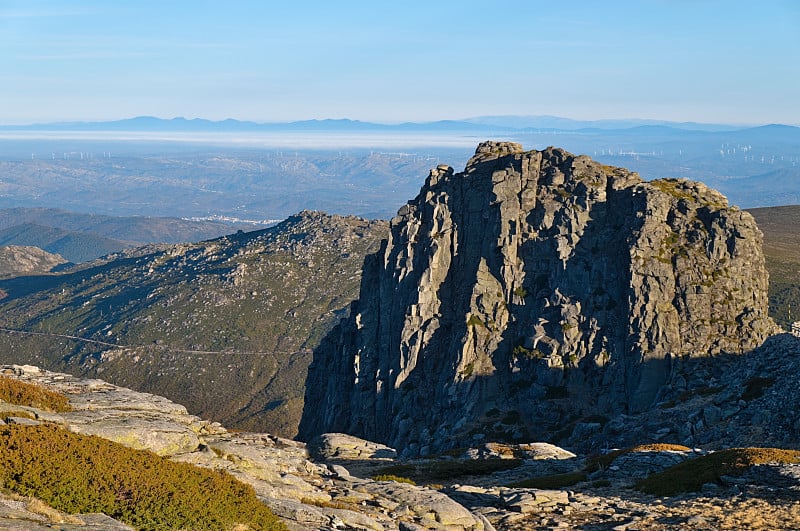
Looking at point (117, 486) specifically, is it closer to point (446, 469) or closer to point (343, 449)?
point (446, 469)

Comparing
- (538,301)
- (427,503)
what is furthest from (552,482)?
(538,301)

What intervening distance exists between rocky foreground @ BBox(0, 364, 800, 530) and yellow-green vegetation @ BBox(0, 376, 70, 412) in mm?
1009

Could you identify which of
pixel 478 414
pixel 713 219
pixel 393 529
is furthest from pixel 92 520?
pixel 713 219

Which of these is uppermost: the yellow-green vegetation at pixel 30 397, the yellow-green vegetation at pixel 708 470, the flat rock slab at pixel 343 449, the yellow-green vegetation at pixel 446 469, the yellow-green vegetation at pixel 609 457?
the yellow-green vegetation at pixel 30 397

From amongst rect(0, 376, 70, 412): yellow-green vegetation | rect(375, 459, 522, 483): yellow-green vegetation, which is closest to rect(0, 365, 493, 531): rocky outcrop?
rect(0, 376, 70, 412): yellow-green vegetation

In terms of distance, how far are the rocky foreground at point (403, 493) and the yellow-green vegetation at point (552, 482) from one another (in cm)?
22

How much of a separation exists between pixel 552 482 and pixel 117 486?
30.5 meters

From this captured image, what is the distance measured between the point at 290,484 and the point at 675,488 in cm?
2200

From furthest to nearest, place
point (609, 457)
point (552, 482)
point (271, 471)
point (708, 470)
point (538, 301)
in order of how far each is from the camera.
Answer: point (538, 301), point (609, 457), point (552, 482), point (708, 470), point (271, 471)

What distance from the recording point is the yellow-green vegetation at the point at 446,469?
55.8 meters

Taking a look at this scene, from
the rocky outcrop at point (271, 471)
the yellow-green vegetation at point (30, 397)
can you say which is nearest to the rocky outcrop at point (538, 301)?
the rocky outcrop at point (271, 471)

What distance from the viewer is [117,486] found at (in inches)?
1054

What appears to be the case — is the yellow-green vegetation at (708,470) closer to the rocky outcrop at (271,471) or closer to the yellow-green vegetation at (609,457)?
the yellow-green vegetation at (609,457)

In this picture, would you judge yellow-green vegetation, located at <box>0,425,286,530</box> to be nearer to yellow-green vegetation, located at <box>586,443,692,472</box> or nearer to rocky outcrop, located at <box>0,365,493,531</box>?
rocky outcrop, located at <box>0,365,493,531</box>
